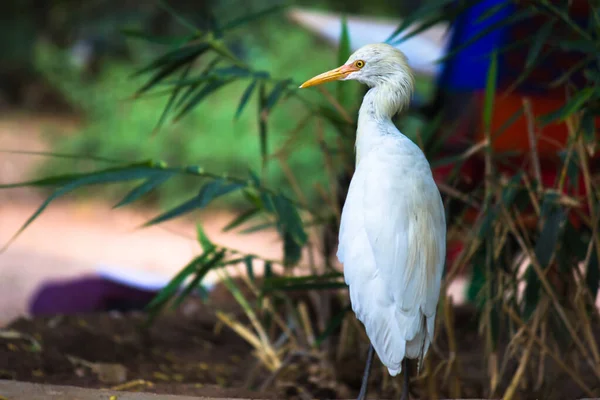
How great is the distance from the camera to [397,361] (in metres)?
1.99

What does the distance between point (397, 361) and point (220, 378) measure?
130 centimetres

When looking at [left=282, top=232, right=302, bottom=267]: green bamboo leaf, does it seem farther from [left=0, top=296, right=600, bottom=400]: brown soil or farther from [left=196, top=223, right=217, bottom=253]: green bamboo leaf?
[left=0, top=296, right=600, bottom=400]: brown soil

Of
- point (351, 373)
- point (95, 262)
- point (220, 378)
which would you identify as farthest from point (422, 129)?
point (95, 262)

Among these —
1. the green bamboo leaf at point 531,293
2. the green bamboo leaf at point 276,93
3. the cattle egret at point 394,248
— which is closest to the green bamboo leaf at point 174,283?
the green bamboo leaf at point 276,93

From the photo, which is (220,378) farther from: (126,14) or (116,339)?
(126,14)

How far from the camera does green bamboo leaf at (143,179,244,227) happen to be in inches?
105

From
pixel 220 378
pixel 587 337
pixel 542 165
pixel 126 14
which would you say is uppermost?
pixel 126 14

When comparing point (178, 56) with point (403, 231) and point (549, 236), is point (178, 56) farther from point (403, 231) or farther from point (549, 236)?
point (549, 236)

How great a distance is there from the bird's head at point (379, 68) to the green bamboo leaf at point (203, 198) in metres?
0.65

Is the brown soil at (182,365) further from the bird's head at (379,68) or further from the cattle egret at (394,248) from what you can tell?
the bird's head at (379,68)

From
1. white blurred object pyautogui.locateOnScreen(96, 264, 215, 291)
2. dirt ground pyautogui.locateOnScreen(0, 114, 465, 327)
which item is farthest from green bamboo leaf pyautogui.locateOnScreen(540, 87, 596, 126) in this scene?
dirt ground pyautogui.locateOnScreen(0, 114, 465, 327)

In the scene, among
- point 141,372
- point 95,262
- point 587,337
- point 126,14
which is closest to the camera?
point 587,337

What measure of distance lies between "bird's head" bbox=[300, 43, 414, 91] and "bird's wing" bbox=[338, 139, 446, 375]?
246 millimetres

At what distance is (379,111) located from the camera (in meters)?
2.20
